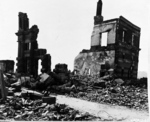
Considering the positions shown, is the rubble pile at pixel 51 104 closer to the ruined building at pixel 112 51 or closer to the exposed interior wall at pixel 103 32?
the ruined building at pixel 112 51

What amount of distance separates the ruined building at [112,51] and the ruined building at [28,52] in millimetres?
6584

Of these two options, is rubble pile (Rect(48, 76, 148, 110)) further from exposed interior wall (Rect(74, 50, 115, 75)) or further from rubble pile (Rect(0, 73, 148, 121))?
exposed interior wall (Rect(74, 50, 115, 75))

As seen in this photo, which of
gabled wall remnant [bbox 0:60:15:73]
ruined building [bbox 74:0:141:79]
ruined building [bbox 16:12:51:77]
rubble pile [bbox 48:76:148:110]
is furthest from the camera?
ruined building [bbox 74:0:141:79]

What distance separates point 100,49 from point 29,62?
8.10m

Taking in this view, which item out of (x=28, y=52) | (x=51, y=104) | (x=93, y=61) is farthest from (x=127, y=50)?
(x=51, y=104)

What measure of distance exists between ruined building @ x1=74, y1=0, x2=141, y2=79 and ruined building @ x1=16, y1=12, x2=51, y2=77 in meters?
6.58

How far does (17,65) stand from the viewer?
1877 centimetres

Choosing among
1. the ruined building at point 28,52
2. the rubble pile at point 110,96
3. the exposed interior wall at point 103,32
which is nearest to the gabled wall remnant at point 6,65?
the ruined building at point 28,52

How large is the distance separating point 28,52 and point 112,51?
8899mm

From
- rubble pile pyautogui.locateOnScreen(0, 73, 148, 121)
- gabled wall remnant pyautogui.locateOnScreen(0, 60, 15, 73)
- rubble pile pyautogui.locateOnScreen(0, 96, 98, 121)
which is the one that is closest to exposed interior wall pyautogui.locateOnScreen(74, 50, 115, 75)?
rubble pile pyautogui.locateOnScreen(0, 73, 148, 121)

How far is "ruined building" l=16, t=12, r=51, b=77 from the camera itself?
15.8m

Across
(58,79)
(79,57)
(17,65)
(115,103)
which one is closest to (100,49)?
(79,57)

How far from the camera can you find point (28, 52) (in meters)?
17.8

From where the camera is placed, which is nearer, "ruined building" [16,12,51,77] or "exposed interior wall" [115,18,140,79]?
"ruined building" [16,12,51,77]
